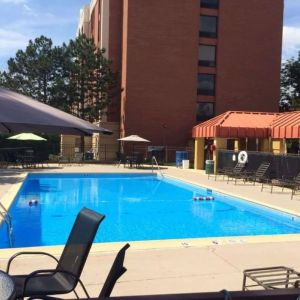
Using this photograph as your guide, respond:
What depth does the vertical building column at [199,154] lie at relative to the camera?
29.6 metres

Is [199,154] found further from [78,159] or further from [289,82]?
[289,82]

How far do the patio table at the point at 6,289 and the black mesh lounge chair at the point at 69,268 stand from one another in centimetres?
72

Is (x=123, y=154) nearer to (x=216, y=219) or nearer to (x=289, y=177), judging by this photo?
(x=289, y=177)

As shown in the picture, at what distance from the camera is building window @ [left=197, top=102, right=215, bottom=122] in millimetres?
→ 38625

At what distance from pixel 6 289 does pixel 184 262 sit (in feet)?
13.4

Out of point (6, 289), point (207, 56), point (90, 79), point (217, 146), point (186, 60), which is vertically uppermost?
point (207, 56)

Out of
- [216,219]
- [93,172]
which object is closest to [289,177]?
[216,219]

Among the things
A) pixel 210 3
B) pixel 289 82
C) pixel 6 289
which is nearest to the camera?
pixel 6 289

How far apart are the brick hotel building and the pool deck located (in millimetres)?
28978

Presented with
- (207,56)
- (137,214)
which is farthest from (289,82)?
(137,214)

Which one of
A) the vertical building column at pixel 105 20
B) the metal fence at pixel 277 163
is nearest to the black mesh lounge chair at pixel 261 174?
the metal fence at pixel 277 163

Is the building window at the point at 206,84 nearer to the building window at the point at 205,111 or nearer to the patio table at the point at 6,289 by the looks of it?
the building window at the point at 205,111

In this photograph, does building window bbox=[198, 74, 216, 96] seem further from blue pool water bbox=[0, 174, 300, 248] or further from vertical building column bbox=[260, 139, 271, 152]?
blue pool water bbox=[0, 174, 300, 248]

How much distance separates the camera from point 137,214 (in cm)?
1398
